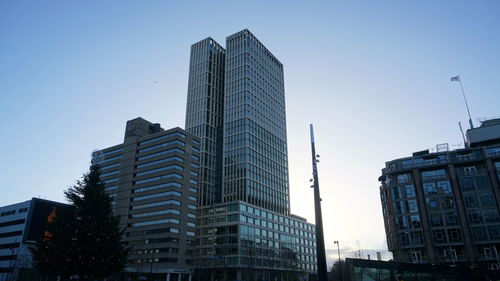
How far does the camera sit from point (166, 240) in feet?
352

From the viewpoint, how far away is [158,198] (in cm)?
11425

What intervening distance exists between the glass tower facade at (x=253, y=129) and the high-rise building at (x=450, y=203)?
61020 millimetres

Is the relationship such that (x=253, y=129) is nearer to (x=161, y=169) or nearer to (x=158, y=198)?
(x=161, y=169)

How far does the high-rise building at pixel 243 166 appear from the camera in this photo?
122188mm

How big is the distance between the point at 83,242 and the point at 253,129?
374 feet

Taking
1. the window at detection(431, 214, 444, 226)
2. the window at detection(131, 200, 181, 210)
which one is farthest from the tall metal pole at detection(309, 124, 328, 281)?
the window at detection(131, 200, 181, 210)

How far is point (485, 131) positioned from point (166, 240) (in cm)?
9657

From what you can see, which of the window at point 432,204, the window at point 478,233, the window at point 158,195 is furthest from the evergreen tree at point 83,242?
the window at point 478,233

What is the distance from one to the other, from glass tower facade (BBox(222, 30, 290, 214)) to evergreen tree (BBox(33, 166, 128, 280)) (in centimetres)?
9336

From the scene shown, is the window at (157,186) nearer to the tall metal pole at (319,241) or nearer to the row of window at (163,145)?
the row of window at (163,145)

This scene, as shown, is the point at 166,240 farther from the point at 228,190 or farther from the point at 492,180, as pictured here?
the point at 492,180

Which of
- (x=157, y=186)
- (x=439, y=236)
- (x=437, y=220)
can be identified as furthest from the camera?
(x=157, y=186)

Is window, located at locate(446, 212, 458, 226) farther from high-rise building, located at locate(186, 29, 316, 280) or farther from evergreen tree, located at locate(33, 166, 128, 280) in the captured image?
evergreen tree, located at locate(33, 166, 128, 280)

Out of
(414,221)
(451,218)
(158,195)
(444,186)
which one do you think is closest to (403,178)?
(444,186)
